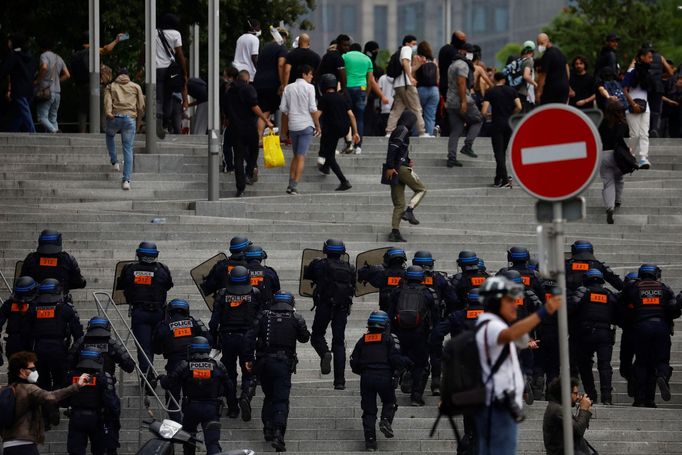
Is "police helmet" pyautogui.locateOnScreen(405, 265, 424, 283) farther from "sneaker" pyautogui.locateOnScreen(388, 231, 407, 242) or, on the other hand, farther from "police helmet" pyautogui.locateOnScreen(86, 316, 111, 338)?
"sneaker" pyautogui.locateOnScreen(388, 231, 407, 242)

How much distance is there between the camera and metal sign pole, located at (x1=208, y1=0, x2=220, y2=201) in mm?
24922

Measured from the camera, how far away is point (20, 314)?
18.5m

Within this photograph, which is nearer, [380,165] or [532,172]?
[532,172]

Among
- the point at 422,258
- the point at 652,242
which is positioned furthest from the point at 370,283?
the point at 652,242

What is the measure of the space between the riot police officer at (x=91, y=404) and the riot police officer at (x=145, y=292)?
218 cm

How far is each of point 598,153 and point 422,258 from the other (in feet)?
27.7

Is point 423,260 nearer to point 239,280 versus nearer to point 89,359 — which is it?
point 239,280

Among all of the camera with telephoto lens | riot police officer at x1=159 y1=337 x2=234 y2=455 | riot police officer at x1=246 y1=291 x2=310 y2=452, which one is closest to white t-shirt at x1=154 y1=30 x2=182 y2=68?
riot police officer at x1=246 y1=291 x2=310 y2=452

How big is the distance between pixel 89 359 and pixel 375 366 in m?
2.79

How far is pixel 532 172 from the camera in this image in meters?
10.8

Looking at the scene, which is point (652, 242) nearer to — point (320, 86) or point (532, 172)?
point (320, 86)

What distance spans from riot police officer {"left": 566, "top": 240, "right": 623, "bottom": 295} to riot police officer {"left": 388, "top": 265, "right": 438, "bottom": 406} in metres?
1.75

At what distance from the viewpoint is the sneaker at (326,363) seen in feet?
62.7

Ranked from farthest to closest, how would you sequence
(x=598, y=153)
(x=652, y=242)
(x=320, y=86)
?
1. (x=320, y=86)
2. (x=652, y=242)
3. (x=598, y=153)
